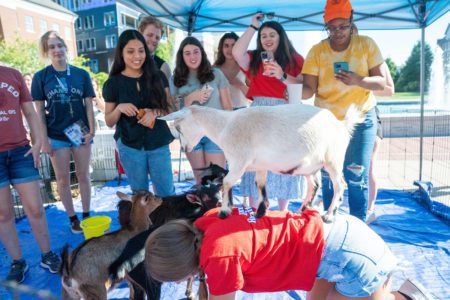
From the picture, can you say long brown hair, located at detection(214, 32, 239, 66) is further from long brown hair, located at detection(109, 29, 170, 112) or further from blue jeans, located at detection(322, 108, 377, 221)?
blue jeans, located at detection(322, 108, 377, 221)

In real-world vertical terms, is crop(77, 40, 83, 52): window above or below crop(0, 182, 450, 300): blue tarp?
above

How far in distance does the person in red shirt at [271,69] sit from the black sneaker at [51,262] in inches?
71.1

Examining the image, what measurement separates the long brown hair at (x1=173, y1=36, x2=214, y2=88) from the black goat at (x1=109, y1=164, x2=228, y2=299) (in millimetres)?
795

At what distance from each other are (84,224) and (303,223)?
2258 millimetres

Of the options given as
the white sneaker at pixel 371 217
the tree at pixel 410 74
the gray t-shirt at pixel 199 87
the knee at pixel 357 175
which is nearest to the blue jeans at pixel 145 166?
the gray t-shirt at pixel 199 87

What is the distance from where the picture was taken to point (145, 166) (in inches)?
105

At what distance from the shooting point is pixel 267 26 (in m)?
2.16

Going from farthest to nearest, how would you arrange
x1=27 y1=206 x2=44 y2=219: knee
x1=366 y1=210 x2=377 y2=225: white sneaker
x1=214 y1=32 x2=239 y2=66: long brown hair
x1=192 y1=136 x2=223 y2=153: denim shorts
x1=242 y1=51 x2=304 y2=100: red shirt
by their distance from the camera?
x1=366 y1=210 x2=377 y2=225: white sneaker → x1=214 y1=32 x2=239 y2=66: long brown hair → x1=192 y1=136 x2=223 y2=153: denim shorts → x1=27 y1=206 x2=44 y2=219: knee → x1=242 y1=51 x2=304 y2=100: red shirt

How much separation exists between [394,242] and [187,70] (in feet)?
8.76

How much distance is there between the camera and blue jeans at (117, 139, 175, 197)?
260 centimetres

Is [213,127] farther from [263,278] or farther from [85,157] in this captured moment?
[85,157]

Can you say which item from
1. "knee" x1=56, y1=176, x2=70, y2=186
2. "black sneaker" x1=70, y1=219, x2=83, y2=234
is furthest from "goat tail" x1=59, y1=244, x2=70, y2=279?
"black sneaker" x1=70, y1=219, x2=83, y2=234

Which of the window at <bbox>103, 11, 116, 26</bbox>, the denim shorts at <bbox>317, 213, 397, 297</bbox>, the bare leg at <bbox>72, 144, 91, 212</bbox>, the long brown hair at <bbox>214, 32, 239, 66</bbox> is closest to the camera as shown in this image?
the denim shorts at <bbox>317, 213, 397, 297</bbox>

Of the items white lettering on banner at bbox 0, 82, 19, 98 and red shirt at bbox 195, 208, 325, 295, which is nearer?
red shirt at bbox 195, 208, 325, 295
